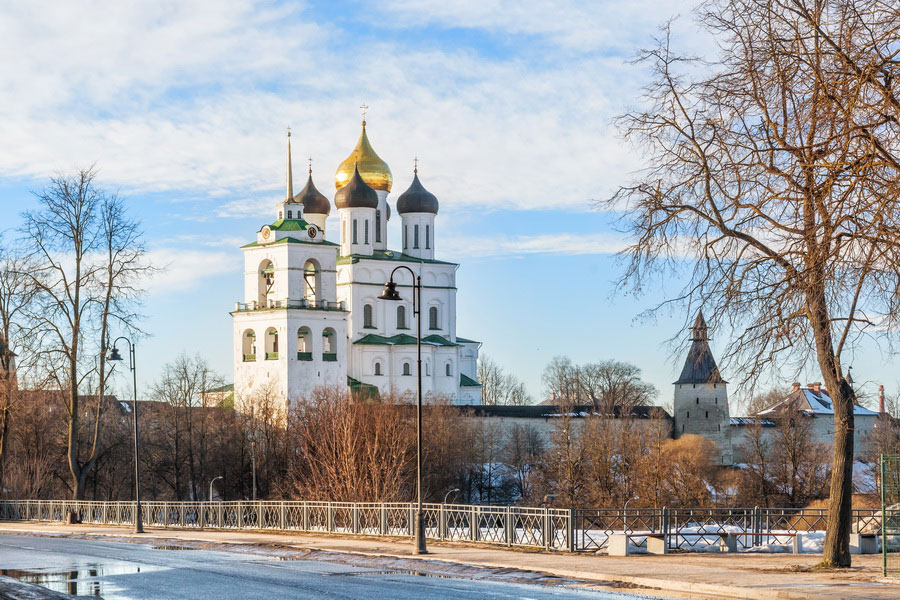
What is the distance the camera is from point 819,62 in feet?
55.6

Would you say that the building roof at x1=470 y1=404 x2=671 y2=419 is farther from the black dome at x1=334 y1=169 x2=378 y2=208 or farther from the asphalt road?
the asphalt road

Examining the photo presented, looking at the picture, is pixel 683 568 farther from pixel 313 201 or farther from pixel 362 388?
pixel 313 201

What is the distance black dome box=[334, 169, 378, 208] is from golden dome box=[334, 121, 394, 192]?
10.4ft

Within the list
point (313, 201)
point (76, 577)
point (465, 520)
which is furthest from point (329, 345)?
point (76, 577)

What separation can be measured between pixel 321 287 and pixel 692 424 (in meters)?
35.1

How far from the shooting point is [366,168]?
108m

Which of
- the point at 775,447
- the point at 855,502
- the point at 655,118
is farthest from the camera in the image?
the point at 775,447

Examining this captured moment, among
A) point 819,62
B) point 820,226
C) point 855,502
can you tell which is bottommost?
point 855,502

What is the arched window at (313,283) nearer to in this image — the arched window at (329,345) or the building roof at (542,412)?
the arched window at (329,345)

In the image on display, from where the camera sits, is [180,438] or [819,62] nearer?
[819,62]

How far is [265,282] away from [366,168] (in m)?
18.3

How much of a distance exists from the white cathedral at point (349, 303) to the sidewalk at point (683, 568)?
58751 millimetres

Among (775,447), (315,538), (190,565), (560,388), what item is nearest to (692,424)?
(775,447)

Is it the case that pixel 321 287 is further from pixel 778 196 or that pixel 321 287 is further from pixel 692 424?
pixel 778 196
